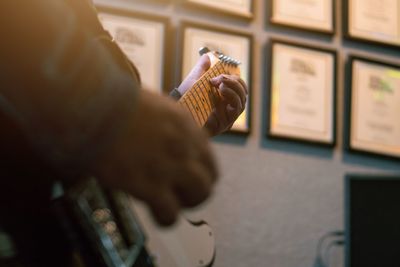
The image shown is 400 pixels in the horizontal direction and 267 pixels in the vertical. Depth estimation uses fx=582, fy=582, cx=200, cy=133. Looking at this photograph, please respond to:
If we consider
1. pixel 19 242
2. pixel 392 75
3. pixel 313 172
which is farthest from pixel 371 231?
pixel 19 242

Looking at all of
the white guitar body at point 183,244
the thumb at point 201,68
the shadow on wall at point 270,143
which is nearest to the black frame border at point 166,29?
the shadow on wall at point 270,143

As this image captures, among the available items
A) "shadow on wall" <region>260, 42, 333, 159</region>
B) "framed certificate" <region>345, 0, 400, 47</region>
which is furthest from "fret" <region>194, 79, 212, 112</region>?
"framed certificate" <region>345, 0, 400, 47</region>

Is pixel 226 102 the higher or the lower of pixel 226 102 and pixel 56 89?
the higher

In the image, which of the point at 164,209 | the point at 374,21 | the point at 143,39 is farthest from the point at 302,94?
the point at 164,209

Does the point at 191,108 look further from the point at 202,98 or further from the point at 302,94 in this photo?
the point at 302,94

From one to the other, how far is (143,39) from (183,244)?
2.28ft

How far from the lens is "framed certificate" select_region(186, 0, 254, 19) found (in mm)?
1963

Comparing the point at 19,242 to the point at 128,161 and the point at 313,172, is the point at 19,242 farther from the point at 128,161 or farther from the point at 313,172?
the point at 313,172

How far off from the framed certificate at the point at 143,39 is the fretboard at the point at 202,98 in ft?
2.12

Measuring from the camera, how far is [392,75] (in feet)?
7.38

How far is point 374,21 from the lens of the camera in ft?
7.41

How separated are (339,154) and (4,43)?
178cm

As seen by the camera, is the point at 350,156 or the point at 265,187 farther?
the point at 350,156

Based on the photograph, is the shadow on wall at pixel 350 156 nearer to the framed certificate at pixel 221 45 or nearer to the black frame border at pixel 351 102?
the black frame border at pixel 351 102
